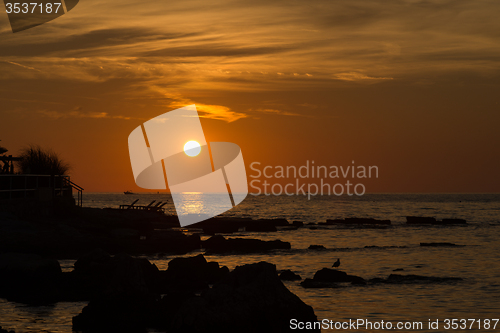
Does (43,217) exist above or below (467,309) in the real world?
above

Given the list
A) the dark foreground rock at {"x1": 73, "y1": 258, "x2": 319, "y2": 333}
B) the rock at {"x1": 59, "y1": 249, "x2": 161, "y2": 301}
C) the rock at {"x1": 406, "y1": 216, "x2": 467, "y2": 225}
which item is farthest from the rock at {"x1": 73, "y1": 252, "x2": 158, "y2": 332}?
the rock at {"x1": 406, "y1": 216, "x2": 467, "y2": 225}

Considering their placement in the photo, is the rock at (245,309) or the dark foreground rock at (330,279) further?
the dark foreground rock at (330,279)

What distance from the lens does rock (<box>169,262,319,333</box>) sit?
38.2 feet

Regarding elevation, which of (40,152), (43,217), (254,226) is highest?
(40,152)

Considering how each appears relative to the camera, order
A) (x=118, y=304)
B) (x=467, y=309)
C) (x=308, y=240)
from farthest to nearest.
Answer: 1. (x=308, y=240)
2. (x=467, y=309)
3. (x=118, y=304)

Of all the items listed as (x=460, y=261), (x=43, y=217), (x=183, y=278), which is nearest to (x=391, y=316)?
(x=183, y=278)

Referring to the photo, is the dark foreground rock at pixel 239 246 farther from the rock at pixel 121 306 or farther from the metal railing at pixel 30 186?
the rock at pixel 121 306

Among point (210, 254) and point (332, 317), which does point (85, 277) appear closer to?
point (332, 317)

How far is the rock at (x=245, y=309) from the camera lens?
459 inches

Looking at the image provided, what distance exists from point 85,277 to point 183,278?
3.62 m

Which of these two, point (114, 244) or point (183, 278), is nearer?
point (183, 278)

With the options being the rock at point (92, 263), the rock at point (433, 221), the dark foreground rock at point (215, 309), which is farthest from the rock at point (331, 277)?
the rock at point (433, 221)

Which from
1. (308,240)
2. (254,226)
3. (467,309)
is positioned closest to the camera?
(467,309)

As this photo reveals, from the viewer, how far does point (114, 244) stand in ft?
98.3
